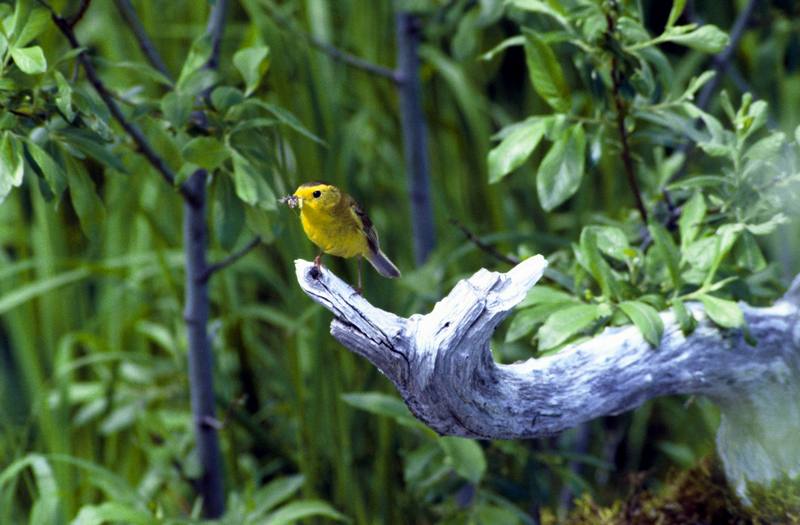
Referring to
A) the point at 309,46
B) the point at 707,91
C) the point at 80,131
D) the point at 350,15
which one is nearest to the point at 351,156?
the point at 309,46

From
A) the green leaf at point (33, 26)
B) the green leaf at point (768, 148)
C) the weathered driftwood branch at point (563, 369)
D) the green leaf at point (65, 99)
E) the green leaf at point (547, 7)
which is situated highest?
the green leaf at point (33, 26)

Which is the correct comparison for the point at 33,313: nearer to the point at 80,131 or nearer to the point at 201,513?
the point at 201,513

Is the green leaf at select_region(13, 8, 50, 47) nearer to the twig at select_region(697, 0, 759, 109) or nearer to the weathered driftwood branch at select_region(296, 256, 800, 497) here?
the weathered driftwood branch at select_region(296, 256, 800, 497)

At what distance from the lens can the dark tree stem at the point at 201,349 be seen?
1.80 meters

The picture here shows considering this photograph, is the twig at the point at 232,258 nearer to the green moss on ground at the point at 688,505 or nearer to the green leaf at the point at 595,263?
the green leaf at the point at 595,263

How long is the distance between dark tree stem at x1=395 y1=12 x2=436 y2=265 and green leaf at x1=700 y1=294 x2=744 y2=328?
97 centimetres

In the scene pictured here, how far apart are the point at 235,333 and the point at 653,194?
110 centimetres

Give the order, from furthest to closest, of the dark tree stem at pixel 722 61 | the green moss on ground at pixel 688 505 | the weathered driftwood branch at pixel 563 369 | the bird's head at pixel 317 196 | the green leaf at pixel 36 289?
the green leaf at pixel 36 289 → the dark tree stem at pixel 722 61 → the green moss on ground at pixel 688 505 → the bird's head at pixel 317 196 → the weathered driftwood branch at pixel 563 369

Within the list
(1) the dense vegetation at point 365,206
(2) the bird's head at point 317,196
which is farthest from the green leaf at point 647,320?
(2) the bird's head at point 317,196

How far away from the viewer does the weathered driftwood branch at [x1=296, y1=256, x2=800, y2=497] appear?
125 cm

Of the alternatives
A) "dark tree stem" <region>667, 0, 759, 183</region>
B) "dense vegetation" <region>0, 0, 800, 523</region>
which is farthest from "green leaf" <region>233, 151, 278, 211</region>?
"dark tree stem" <region>667, 0, 759, 183</region>

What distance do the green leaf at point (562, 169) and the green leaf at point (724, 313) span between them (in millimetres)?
266

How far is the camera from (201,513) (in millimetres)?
2152

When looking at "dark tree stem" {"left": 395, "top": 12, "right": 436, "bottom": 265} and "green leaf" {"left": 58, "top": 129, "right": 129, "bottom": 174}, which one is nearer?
"green leaf" {"left": 58, "top": 129, "right": 129, "bottom": 174}
